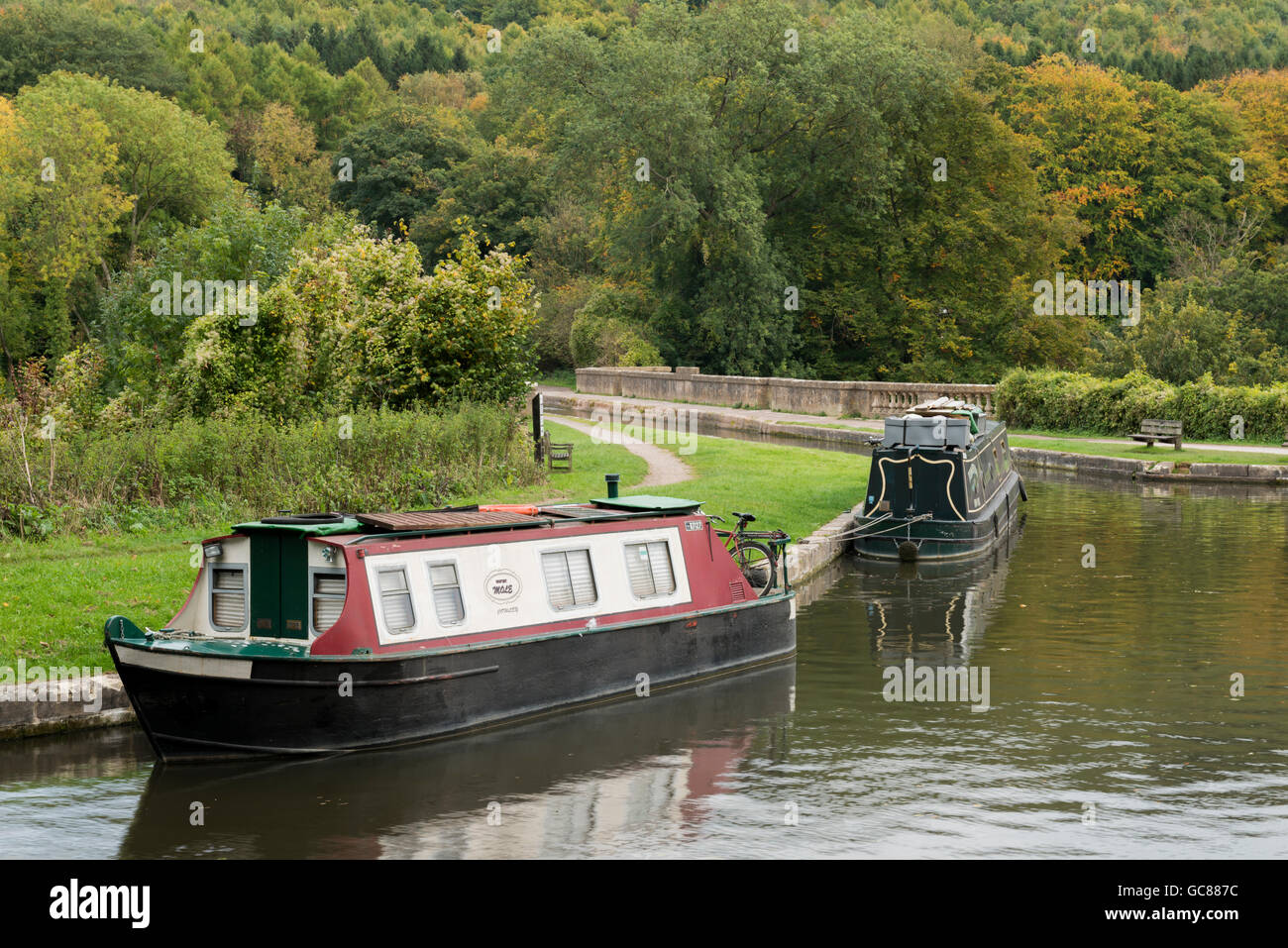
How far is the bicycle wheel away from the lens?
15188 millimetres

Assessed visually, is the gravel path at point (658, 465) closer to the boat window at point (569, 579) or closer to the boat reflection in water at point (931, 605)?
the boat reflection in water at point (931, 605)

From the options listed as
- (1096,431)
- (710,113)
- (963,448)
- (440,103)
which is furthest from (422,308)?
(440,103)

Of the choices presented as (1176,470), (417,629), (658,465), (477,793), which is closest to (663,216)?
(658,465)

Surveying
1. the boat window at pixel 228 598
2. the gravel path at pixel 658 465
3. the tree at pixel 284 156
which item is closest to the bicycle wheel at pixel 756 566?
the boat window at pixel 228 598

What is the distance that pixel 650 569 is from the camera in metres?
13.5

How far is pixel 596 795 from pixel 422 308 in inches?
574

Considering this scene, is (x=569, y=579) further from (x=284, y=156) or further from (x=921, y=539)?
(x=284, y=156)

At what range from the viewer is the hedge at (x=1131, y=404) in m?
35.2

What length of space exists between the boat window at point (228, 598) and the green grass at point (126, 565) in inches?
51.2

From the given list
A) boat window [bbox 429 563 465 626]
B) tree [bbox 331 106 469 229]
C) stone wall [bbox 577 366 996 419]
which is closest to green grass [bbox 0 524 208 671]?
boat window [bbox 429 563 465 626]

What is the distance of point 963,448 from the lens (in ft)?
71.8

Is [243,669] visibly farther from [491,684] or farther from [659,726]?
[659,726]

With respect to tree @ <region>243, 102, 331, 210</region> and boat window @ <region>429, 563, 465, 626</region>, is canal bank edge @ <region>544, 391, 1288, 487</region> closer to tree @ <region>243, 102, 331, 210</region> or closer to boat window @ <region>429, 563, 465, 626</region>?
boat window @ <region>429, 563, 465, 626</region>

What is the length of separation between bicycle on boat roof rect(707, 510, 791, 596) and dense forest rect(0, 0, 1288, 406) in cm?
788
